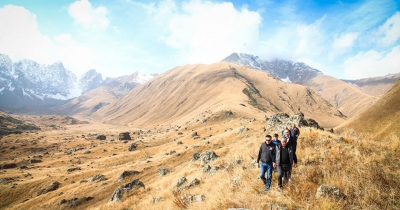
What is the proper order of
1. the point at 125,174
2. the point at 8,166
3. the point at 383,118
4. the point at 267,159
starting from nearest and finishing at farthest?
the point at 267,159 → the point at 383,118 → the point at 125,174 → the point at 8,166

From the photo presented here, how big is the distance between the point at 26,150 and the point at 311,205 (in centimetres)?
10893

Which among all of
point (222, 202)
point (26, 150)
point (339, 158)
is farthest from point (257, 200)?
point (26, 150)

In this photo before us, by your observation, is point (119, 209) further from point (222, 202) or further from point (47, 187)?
point (47, 187)

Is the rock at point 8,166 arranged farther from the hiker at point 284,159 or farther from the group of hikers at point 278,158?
the hiker at point 284,159

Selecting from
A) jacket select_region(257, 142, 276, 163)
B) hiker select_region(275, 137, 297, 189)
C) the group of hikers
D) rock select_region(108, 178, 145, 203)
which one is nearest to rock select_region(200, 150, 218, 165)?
rock select_region(108, 178, 145, 203)

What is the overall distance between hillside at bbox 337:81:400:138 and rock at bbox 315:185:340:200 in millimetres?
16490

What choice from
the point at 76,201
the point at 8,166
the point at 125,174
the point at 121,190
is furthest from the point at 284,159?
the point at 8,166

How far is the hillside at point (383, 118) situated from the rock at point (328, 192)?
16490 mm

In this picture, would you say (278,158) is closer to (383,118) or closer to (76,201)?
(383,118)

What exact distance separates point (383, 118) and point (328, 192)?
2135 cm

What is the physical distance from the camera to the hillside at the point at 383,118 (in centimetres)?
2056

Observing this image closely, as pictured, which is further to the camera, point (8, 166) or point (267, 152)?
point (8, 166)

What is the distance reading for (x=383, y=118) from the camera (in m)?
22.8

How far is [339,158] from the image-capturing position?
10.9 m
